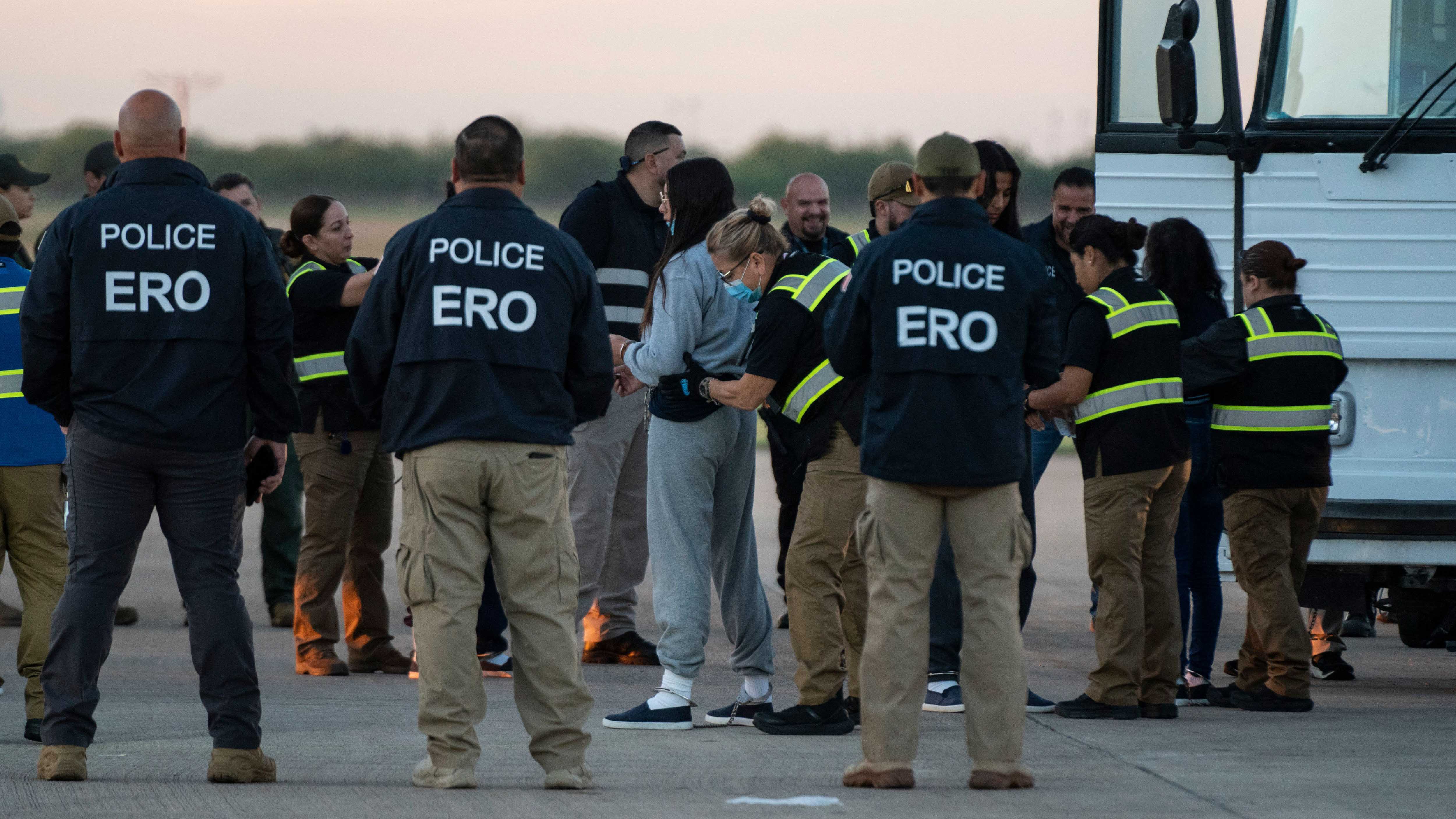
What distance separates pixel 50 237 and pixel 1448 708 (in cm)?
530

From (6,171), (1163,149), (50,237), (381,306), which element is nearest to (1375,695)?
(1163,149)

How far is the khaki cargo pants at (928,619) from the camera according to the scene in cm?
468

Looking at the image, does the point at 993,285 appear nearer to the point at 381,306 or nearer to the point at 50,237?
the point at 381,306

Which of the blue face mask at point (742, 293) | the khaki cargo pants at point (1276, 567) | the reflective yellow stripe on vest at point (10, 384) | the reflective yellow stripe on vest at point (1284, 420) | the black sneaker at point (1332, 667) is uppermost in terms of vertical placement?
the blue face mask at point (742, 293)

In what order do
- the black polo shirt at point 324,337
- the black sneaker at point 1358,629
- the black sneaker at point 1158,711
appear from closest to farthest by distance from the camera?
the black sneaker at point 1158,711 < the black polo shirt at point 324,337 < the black sneaker at point 1358,629

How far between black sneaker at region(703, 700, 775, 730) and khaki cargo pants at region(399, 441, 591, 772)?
48.4 inches

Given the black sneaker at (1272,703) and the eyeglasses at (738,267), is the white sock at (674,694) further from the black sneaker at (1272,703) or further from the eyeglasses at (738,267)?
the black sneaker at (1272,703)

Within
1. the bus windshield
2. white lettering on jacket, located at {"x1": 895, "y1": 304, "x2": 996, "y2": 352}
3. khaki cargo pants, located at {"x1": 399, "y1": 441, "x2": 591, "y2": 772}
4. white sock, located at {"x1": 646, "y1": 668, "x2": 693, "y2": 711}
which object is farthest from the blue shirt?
the bus windshield

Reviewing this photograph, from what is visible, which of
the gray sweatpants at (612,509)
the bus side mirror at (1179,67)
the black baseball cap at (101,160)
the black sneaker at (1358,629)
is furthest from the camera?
the black sneaker at (1358,629)

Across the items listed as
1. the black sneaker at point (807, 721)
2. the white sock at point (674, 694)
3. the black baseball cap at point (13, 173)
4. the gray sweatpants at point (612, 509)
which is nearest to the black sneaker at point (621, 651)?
the gray sweatpants at point (612, 509)

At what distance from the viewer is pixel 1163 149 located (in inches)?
270

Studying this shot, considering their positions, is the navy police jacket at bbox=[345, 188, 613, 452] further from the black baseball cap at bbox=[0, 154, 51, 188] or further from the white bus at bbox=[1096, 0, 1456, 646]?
the black baseball cap at bbox=[0, 154, 51, 188]

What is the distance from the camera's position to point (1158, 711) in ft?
20.3

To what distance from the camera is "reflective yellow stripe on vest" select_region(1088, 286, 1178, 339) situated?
19.7 feet
